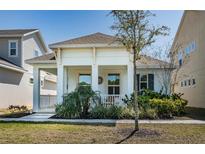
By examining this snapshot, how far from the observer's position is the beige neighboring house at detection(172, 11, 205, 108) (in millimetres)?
18094

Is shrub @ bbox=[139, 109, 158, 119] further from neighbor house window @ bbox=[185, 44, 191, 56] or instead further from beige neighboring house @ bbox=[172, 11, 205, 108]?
neighbor house window @ bbox=[185, 44, 191, 56]

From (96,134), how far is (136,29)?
4.07 metres

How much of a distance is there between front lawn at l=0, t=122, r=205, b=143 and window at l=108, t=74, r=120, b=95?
24.3ft

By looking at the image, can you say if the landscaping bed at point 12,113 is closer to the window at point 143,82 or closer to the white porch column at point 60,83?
the white porch column at point 60,83

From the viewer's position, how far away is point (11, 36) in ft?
71.7

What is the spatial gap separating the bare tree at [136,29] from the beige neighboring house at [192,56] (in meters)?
9.35

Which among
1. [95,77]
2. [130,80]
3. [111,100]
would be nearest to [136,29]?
[130,80]

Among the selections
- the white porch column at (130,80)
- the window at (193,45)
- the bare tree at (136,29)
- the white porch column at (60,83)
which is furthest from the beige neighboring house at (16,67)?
the window at (193,45)

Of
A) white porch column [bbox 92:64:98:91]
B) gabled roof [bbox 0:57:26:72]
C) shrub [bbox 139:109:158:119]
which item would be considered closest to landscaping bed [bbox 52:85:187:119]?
shrub [bbox 139:109:158:119]

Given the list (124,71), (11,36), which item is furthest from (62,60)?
(11,36)

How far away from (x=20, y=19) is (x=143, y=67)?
10374mm
